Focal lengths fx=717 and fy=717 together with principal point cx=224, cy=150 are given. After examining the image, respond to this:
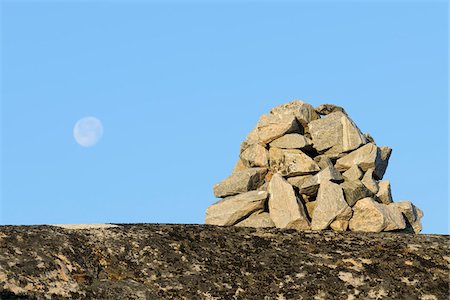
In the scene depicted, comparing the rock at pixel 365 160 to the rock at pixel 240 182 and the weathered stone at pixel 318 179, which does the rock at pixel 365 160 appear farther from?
the rock at pixel 240 182

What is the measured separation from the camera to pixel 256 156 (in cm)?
3894

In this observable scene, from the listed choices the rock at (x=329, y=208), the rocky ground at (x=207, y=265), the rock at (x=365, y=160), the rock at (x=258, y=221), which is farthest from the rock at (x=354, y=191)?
the rocky ground at (x=207, y=265)

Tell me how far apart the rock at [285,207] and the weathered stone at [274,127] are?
3.11 meters

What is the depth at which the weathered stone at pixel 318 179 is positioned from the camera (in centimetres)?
3616

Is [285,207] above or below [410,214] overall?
below

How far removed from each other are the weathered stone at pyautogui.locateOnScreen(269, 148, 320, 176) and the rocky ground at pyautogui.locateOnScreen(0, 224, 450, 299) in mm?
14197

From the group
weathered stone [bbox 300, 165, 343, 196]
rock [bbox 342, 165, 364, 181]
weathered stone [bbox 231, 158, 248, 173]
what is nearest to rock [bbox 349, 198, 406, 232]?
weathered stone [bbox 300, 165, 343, 196]

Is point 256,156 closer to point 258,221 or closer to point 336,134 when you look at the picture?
point 258,221

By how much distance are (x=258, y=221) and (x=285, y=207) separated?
1.64 m

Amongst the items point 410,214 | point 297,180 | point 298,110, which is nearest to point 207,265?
point 297,180

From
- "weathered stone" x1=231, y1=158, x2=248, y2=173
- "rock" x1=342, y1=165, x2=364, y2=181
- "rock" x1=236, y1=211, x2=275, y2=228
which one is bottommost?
"rock" x1=236, y1=211, x2=275, y2=228

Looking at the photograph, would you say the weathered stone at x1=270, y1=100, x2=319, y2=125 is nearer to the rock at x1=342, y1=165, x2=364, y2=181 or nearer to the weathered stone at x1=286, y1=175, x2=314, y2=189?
the weathered stone at x1=286, y1=175, x2=314, y2=189

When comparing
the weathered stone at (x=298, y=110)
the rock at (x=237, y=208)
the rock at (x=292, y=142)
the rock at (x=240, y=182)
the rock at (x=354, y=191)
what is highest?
the weathered stone at (x=298, y=110)

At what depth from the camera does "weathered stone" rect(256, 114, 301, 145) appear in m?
38.8
